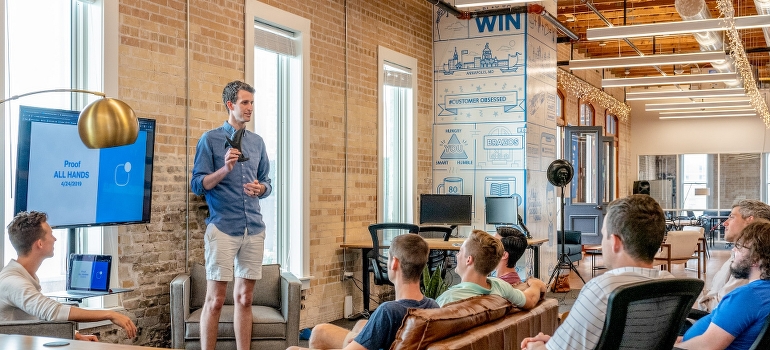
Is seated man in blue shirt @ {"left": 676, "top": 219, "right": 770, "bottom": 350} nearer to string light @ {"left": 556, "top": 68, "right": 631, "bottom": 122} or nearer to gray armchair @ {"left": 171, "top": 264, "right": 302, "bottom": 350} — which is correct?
gray armchair @ {"left": 171, "top": 264, "right": 302, "bottom": 350}

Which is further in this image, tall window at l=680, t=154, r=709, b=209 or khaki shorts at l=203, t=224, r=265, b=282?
tall window at l=680, t=154, r=709, b=209

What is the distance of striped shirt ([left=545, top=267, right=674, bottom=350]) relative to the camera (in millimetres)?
2592

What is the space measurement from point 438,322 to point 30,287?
7.40ft

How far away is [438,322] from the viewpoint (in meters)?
3.02

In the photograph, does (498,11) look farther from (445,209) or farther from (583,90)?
(583,90)

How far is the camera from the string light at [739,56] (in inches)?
361

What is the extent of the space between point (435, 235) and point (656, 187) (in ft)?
48.7

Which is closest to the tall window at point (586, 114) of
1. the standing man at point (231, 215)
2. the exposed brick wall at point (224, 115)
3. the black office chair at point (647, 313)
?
the exposed brick wall at point (224, 115)

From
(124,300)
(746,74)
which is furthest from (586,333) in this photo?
(746,74)

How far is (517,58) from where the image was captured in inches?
398

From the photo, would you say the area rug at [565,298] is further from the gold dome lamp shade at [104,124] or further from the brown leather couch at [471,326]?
the gold dome lamp shade at [104,124]

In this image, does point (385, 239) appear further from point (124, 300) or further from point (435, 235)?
point (124, 300)

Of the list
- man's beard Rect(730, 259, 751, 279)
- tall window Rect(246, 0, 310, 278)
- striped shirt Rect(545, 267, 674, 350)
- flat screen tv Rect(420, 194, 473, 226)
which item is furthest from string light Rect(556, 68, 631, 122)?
striped shirt Rect(545, 267, 674, 350)

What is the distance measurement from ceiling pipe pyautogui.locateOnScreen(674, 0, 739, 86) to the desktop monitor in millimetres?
3102
